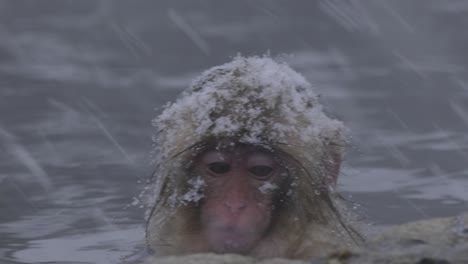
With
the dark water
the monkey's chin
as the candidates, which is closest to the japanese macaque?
the monkey's chin

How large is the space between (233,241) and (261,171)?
0.32 m

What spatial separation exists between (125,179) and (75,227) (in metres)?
0.60

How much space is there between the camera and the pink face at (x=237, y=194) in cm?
337

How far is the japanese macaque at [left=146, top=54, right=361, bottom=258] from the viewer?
11.3 feet

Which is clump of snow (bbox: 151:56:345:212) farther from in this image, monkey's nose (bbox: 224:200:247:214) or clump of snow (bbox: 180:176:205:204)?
monkey's nose (bbox: 224:200:247:214)

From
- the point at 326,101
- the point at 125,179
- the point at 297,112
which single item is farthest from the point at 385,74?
the point at 297,112

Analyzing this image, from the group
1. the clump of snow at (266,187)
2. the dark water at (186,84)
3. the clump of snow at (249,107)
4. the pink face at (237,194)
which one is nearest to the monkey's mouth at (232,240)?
the pink face at (237,194)

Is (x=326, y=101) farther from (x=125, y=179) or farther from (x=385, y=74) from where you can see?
(x=125, y=179)

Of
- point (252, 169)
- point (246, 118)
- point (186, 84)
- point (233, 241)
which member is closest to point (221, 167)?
point (252, 169)

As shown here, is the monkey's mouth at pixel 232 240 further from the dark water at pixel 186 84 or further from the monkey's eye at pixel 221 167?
the dark water at pixel 186 84

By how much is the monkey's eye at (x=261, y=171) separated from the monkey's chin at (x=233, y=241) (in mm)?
260

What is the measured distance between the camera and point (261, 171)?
353cm

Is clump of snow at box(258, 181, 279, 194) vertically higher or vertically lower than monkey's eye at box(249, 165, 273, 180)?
lower

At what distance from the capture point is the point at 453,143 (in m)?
6.35
